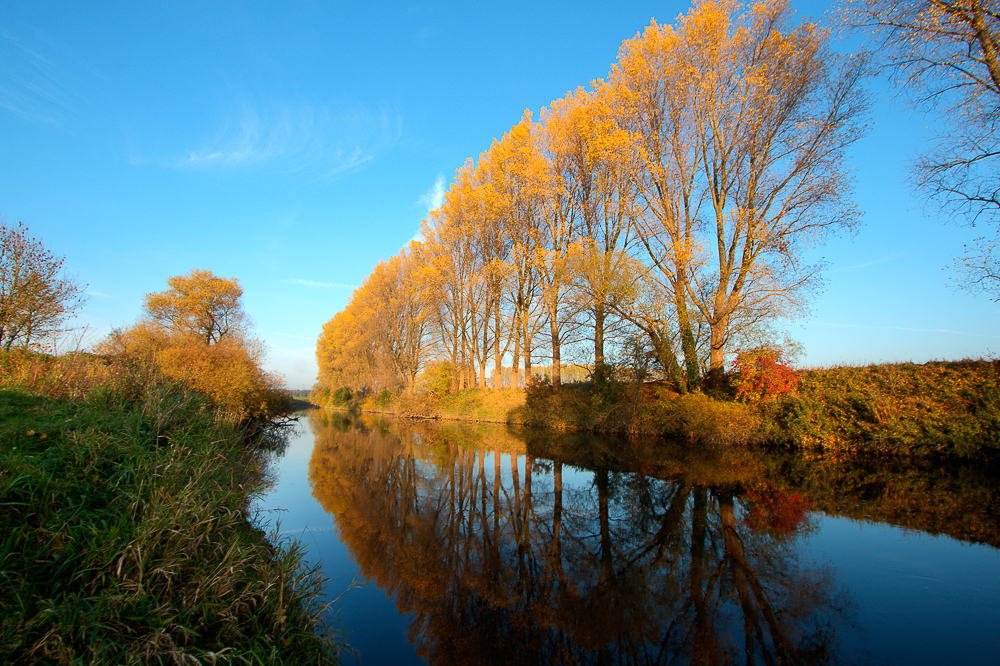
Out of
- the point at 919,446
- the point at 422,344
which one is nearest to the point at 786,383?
the point at 919,446

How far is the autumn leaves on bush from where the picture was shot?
1365 cm

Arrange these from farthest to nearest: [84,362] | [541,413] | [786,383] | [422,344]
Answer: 1. [422,344]
2. [541,413]
3. [786,383]
4. [84,362]

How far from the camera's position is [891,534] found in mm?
5230

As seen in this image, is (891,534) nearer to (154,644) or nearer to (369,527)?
(369,527)

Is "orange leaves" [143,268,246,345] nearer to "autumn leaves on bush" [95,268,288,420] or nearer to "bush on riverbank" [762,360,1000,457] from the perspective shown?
"autumn leaves on bush" [95,268,288,420]

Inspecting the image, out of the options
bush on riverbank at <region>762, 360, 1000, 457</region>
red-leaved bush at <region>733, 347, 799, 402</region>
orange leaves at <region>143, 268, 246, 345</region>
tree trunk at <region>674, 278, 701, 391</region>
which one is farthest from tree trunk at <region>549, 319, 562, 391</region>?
orange leaves at <region>143, 268, 246, 345</region>

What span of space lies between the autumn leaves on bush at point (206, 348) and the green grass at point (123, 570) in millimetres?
5499

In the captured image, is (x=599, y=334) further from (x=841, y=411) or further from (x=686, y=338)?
(x=841, y=411)

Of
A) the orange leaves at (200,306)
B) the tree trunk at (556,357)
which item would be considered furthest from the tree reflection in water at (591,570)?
the orange leaves at (200,306)

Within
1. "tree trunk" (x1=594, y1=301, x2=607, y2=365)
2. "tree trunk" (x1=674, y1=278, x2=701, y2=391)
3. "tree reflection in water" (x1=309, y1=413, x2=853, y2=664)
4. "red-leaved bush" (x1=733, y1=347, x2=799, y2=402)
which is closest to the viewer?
"tree reflection in water" (x1=309, y1=413, x2=853, y2=664)

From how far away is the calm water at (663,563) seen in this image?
309cm

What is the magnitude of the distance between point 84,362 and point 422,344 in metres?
25.8

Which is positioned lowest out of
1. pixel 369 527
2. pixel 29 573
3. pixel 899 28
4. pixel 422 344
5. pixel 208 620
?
pixel 369 527

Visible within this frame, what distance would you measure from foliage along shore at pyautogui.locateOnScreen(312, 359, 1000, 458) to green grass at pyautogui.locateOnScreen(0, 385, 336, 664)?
12.7m
